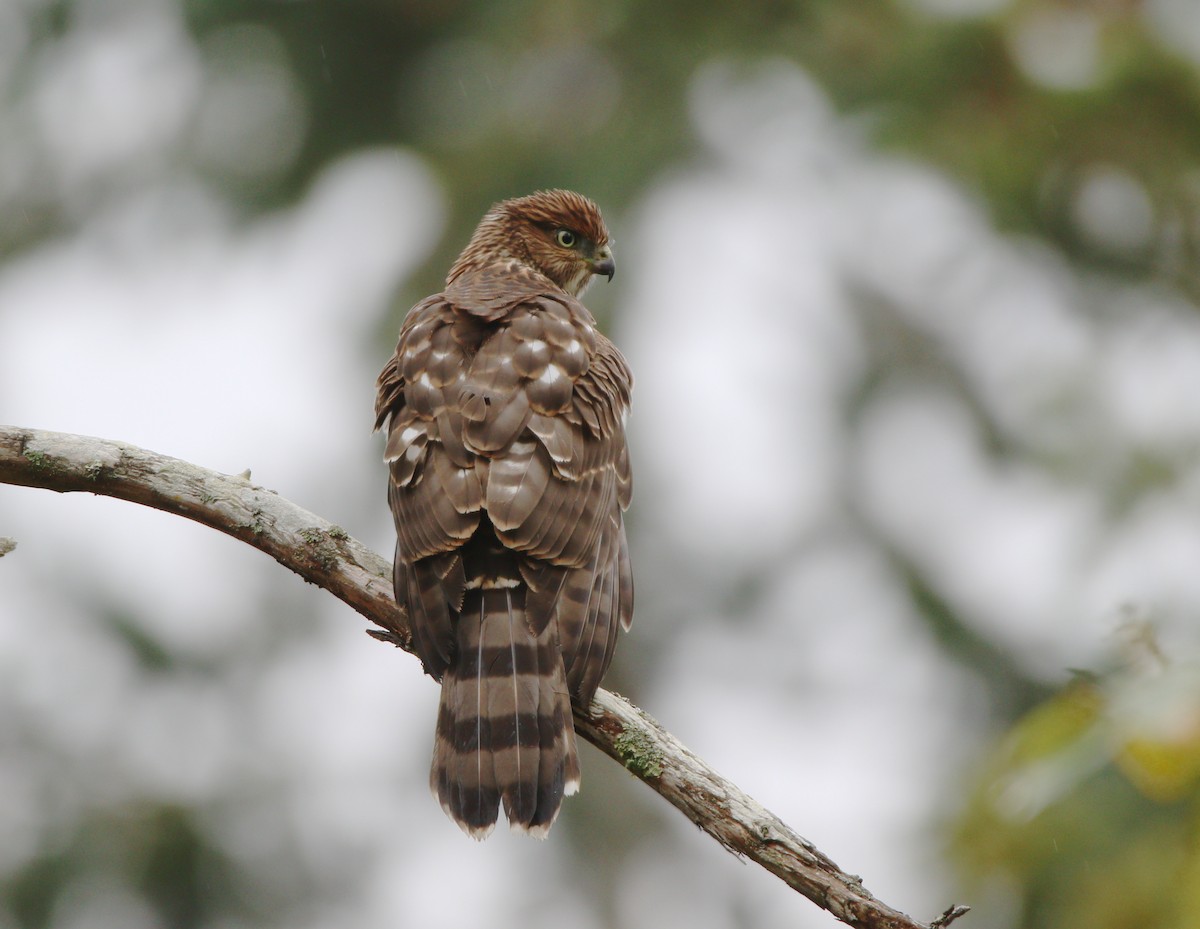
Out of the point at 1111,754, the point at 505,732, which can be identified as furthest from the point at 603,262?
the point at 1111,754

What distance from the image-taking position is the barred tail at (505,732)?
3.94 m

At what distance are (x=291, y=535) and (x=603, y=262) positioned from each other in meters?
2.65

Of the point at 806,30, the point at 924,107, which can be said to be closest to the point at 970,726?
the point at 924,107

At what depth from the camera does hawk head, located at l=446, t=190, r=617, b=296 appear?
21.2ft

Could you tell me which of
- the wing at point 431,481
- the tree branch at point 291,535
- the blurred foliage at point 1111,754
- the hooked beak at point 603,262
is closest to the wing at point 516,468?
the wing at point 431,481

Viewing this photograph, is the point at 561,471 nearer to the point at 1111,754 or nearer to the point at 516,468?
the point at 516,468

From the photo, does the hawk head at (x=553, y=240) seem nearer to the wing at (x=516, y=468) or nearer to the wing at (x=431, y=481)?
the wing at (x=516, y=468)

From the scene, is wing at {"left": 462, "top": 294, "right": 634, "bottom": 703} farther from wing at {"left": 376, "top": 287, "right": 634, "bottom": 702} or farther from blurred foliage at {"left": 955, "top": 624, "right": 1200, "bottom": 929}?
blurred foliage at {"left": 955, "top": 624, "right": 1200, "bottom": 929}

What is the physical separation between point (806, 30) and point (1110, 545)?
9.31m

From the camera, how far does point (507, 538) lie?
406cm

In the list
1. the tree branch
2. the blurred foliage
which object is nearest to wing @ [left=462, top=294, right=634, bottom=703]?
the tree branch

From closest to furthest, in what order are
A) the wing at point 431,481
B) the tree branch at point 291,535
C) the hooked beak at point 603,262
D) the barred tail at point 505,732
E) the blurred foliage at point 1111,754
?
1. the blurred foliage at point 1111,754
2. the tree branch at point 291,535
3. the barred tail at point 505,732
4. the wing at point 431,481
5. the hooked beak at point 603,262

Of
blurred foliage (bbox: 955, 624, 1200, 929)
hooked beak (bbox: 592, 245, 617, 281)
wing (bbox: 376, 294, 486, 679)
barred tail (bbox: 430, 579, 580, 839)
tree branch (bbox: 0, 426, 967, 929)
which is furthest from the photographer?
hooked beak (bbox: 592, 245, 617, 281)

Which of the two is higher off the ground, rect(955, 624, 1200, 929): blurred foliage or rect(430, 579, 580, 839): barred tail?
rect(955, 624, 1200, 929): blurred foliage
